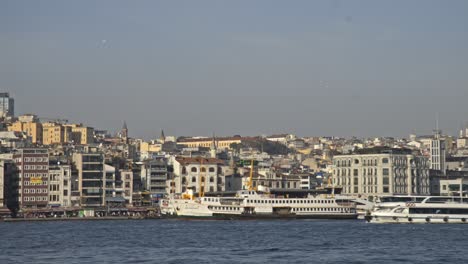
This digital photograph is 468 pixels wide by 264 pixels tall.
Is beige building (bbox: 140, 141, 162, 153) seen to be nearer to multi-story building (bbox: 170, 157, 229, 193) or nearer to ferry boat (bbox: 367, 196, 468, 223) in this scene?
multi-story building (bbox: 170, 157, 229, 193)

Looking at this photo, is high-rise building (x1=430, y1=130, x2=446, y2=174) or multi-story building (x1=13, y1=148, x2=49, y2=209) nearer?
multi-story building (x1=13, y1=148, x2=49, y2=209)

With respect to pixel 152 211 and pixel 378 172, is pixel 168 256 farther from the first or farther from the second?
pixel 378 172

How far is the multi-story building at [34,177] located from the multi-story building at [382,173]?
29073mm

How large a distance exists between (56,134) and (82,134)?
672cm

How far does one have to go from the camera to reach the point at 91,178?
335 feet

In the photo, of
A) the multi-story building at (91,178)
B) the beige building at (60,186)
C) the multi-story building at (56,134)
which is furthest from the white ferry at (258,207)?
the multi-story building at (56,134)

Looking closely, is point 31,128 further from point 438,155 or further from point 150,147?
point 438,155

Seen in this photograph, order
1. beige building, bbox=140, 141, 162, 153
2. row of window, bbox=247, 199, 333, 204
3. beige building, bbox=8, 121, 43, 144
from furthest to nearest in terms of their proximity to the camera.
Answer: beige building, bbox=140, 141, 162, 153 < beige building, bbox=8, 121, 43, 144 < row of window, bbox=247, 199, 333, 204

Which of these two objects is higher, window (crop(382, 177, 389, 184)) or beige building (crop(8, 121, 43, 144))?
beige building (crop(8, 121, 43, 144))

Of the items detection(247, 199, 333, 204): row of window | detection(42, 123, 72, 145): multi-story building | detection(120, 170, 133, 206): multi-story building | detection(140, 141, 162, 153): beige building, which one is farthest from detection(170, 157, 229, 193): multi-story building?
detection(140, 141, 162, 153): beige building

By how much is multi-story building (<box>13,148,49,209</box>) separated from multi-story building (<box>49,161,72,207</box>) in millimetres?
469

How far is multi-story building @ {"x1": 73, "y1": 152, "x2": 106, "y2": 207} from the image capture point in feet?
333

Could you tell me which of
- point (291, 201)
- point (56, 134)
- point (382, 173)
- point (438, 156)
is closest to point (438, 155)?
point (438, 156)

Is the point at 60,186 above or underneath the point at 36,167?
underneath
